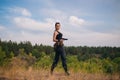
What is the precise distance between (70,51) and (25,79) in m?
158

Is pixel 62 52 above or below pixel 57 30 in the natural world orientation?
below

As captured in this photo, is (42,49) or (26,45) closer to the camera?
(26,45)

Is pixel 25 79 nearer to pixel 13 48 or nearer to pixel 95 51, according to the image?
pixel 13 48

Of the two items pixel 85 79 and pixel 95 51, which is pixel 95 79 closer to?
pixel 85 79

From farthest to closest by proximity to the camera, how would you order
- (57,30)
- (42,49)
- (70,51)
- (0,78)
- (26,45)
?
(70,51), (42,49), (26,45), (57,30), (0,78)

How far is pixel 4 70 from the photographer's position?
10539 millimetres

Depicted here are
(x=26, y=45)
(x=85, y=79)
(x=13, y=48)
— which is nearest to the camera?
(x=85, y=79)

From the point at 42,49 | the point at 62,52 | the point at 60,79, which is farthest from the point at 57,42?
the point at 42,49

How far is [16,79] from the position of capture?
8.91m

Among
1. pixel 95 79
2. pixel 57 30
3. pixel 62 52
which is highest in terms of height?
pixel 57 30

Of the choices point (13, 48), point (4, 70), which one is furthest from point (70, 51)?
point (4, 70)

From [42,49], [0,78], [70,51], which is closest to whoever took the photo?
[0,78]

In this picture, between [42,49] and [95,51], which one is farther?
[95,51]

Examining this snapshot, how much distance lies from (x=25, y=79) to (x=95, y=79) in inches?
116
